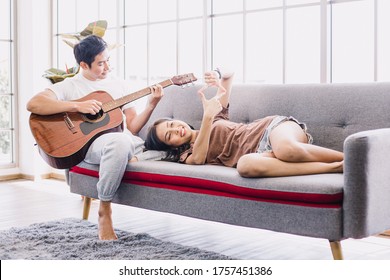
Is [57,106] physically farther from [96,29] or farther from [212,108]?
[96,29]

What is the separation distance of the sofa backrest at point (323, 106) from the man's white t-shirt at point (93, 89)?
50 cm

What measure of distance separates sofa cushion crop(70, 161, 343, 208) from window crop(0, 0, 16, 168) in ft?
8.40

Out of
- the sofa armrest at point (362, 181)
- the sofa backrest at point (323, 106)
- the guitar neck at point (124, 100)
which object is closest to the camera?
the sofa armrest at point (362, 181)

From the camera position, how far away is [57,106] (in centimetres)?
296

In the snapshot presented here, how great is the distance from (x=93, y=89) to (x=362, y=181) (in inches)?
68.0

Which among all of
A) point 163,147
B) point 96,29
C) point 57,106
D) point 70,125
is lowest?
point 163,147

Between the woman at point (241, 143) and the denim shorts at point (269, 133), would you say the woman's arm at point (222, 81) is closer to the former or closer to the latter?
the woman at point (241, 143)

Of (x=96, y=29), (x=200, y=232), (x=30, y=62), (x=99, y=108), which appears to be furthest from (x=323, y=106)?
(x=30, y=62)

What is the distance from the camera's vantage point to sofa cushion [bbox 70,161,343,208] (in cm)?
216

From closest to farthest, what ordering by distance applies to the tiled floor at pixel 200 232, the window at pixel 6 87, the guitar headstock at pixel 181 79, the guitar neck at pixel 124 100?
the tiled floor at pixel 200 232 < the guitar neck at pixel 124 100 < the guitar headstock at pixel 181 79 < the window at pixel 6 87

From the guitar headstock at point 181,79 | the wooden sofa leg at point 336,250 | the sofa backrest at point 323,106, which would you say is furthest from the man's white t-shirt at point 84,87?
the wooden sofa leg at point 336,250

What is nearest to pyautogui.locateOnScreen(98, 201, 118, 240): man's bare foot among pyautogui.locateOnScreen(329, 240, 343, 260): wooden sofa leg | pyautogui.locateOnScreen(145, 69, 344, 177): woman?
pyautogui.locateOnScreen(145, 69, 344, 177): woman

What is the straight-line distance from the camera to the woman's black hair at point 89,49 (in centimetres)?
322
